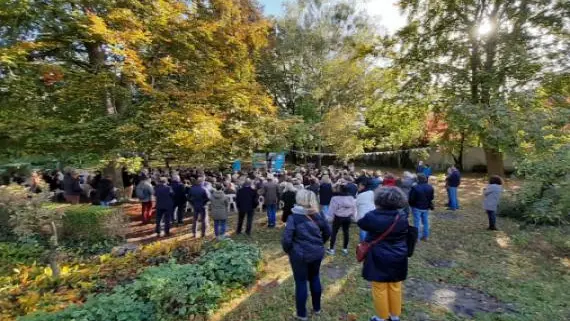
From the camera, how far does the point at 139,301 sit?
4.75 metres

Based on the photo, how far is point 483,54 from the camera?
15898 mm

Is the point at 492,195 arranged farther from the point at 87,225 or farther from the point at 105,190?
the point at 105,190

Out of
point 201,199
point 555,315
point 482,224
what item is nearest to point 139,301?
point 201,199

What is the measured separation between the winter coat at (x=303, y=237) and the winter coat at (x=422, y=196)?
4.44 metres

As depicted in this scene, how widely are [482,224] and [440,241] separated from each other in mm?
2791

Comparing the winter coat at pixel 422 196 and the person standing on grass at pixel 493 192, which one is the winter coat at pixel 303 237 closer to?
the winter coat at pixel 422 196

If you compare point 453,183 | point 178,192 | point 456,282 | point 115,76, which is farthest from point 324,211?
point 115,76

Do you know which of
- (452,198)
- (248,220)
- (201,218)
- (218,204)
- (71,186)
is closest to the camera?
(218,204)

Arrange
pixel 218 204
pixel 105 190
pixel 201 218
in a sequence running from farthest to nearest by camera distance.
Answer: pixel 105 190 < pixel 201 218 < pixel 218 204

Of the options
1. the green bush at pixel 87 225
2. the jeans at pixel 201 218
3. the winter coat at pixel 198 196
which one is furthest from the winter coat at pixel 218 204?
the green bush at pixel 87 225

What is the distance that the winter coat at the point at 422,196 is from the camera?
26.1 feet

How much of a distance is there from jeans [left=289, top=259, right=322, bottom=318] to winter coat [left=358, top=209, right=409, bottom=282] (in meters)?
0.75

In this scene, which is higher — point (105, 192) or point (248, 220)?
point (105, 192)

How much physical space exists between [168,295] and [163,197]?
5.22 meters
